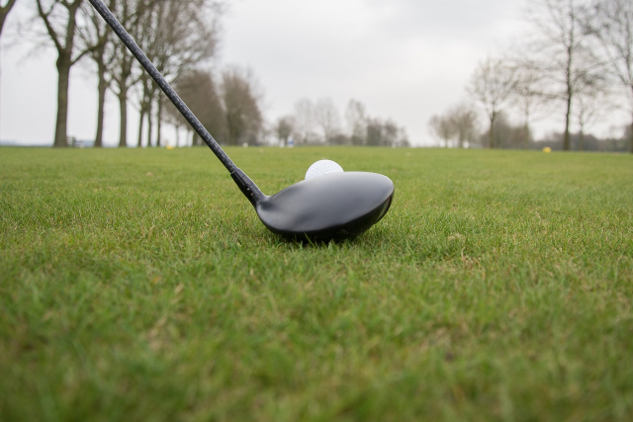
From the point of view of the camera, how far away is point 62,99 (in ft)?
55.0

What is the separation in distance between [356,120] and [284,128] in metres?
13.7

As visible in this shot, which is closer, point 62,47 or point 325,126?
point 62,47

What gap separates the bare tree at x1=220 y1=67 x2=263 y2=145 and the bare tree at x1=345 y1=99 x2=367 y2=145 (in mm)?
26373

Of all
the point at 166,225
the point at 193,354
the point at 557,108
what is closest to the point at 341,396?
the point at 193,354

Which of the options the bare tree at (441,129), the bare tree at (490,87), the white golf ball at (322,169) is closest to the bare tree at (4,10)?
the white golf ball at (322,169)

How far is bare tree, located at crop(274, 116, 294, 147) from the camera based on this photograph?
239 ft

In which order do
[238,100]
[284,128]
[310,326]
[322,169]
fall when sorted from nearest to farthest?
[310,326] < [322,169] < [238,100] < [284,128]

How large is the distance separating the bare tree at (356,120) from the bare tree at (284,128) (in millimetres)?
10978

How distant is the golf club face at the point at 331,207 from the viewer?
1.73m

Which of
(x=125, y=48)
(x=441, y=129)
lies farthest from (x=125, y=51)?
(x=441, y=129)

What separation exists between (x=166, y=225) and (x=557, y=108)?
2603 cm

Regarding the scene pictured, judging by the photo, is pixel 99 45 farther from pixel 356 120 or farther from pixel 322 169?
pixel 356 120

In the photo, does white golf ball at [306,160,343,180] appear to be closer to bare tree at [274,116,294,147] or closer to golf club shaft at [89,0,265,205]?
golf club shaft at [89,0,265,205]

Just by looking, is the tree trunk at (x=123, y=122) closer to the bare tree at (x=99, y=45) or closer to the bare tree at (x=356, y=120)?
the bare tree at (x=99, y=45)
